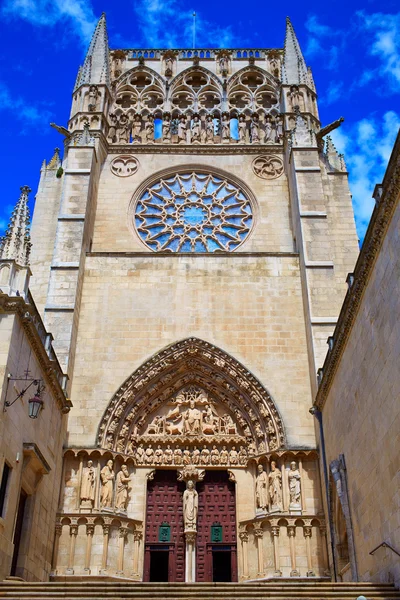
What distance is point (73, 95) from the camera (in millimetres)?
17734

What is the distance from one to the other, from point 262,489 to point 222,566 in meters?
1.62

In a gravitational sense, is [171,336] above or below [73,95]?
below

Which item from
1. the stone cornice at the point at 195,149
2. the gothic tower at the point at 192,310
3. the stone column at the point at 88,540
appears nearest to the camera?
the stone column at the point at 88,540

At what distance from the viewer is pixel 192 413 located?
1310 cm

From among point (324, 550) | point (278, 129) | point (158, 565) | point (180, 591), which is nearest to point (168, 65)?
point (278, 129)

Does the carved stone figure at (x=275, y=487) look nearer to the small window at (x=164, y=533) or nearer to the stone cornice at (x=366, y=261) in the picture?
the stone cornice at (x=366, y=261)

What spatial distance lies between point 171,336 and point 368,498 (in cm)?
599

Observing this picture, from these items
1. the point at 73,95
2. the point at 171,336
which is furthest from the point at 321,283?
the point at 73,95

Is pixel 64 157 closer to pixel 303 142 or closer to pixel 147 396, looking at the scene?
pixel 303 142

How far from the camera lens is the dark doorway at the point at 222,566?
38.8ft

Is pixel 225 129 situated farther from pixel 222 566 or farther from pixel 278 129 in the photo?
pixel 222 566

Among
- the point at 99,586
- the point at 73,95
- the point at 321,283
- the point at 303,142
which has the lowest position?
the point at 99,586

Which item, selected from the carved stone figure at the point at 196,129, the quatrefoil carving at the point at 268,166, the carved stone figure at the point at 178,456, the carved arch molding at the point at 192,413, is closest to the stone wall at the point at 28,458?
the carved arch molding at the point at 192,413

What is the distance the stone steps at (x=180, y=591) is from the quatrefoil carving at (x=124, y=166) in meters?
10.9
